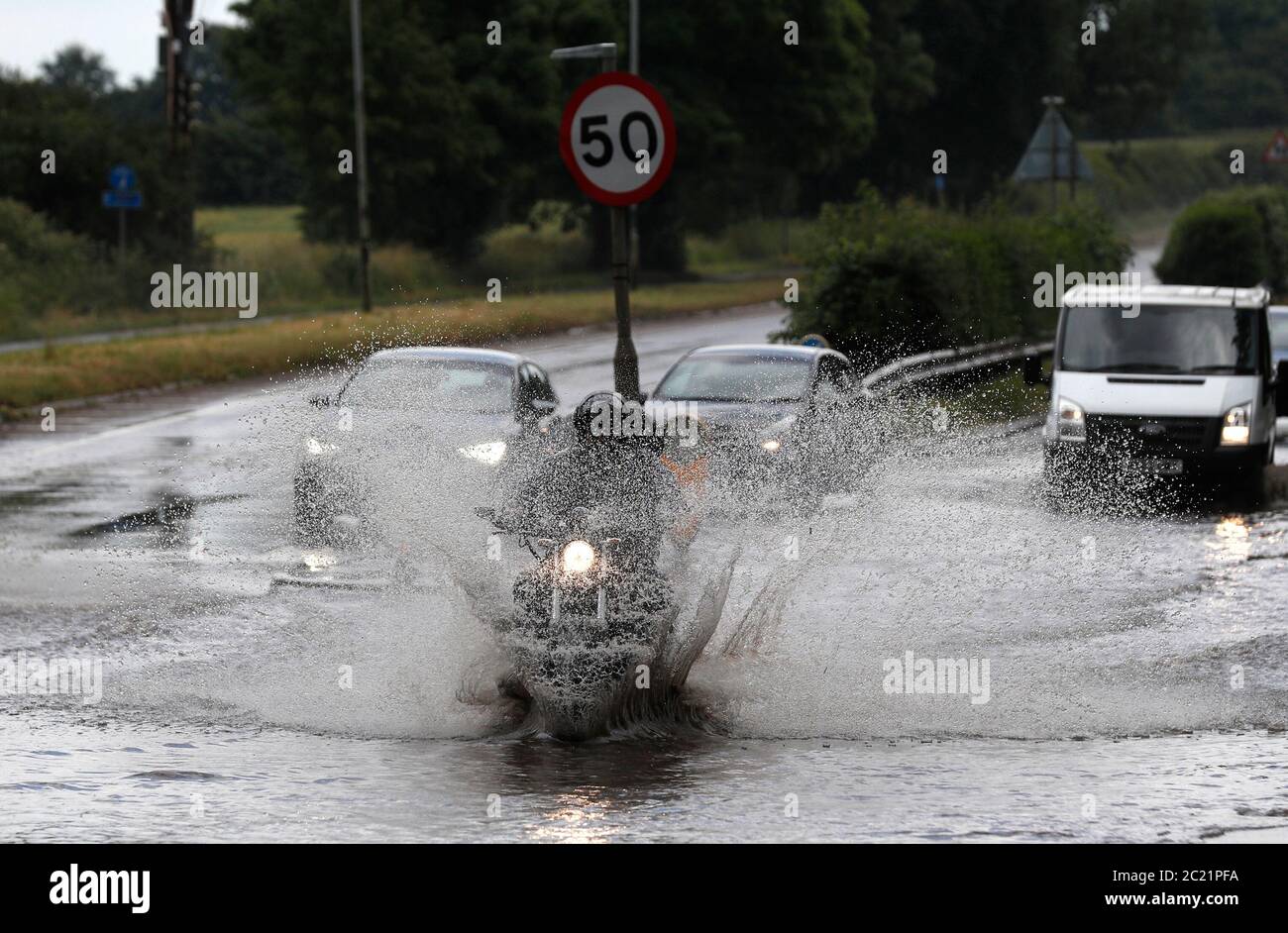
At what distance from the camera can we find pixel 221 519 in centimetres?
1678

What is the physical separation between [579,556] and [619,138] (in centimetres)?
343

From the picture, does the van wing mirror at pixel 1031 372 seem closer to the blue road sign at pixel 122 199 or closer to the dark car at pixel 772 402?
the dark car at pixel 772 402

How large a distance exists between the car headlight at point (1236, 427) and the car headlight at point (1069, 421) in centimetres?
124

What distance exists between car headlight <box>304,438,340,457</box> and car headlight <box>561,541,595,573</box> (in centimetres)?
462

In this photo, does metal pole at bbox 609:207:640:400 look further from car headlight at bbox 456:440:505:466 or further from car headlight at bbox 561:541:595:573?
car headlight at bbox 561:541:595:573

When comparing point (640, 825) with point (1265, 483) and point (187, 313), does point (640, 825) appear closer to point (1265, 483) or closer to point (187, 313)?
point (1265, 483)

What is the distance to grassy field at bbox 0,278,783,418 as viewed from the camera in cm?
2689

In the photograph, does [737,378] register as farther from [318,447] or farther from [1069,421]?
[318,447]

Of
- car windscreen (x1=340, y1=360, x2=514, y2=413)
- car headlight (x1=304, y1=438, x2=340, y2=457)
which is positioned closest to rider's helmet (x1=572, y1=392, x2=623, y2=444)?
car headlight (x1=304, y1=438, x2=340, y2=457)

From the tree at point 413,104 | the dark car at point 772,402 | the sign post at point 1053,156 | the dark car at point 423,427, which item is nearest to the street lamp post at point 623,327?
the dark car at point 423,427

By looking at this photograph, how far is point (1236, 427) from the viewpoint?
18875 mm

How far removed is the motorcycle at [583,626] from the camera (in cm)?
929
